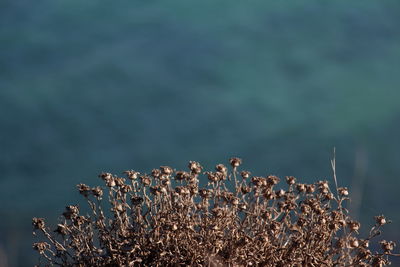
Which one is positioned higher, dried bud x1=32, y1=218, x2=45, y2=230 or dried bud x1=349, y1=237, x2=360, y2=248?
dried bud x1=32, y1=218, x2=45, y2=230

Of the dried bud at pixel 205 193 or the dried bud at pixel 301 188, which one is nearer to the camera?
the dried bud at pixel 205 193

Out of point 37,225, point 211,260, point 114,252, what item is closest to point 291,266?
point 211,260

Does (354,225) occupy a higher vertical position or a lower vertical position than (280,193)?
lower

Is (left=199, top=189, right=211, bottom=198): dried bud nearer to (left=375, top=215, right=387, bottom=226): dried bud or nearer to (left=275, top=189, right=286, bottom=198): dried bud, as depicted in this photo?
(left=275, top=189, right=286, bottom=198): dried bud

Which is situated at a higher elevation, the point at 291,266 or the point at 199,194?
the point at 199,194

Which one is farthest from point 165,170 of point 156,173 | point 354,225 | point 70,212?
point 354,225

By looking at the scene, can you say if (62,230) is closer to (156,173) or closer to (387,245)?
(156,173)

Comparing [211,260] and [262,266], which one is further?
[262,266]

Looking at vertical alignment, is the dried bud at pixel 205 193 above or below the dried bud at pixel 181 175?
below

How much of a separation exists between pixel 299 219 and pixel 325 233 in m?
0.10

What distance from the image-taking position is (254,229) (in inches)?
127

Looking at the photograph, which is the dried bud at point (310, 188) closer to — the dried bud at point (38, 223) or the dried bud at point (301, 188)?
the dried bud at point (301, 188)

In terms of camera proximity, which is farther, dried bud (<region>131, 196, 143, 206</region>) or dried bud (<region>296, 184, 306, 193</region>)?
dried bud (<region>296, 184, 306, 193</region>)

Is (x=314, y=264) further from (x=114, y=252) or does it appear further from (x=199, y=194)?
(x=114, y=252)
